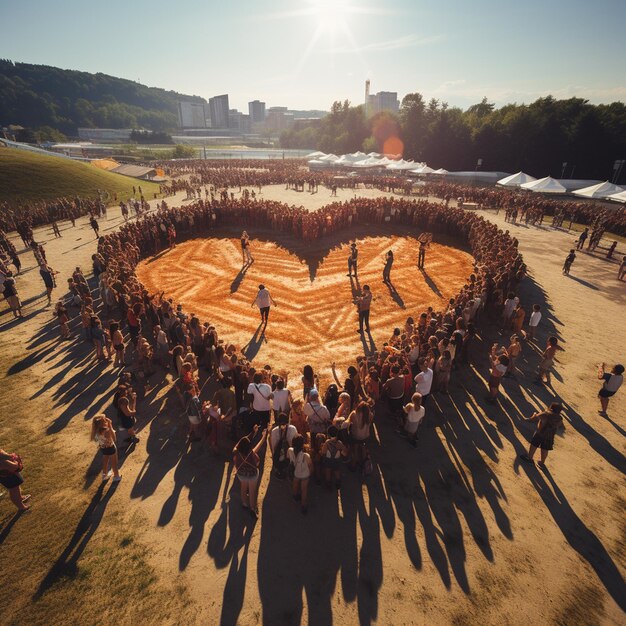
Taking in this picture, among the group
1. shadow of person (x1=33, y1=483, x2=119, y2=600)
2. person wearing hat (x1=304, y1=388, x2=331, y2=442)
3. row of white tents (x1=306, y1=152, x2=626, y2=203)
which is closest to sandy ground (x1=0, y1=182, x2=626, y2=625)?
shadow of person (x1=33, y1=483, x2=119, y2=600)

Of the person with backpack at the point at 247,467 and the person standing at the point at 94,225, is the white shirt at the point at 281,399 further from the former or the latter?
the person standing at the point at 94,225

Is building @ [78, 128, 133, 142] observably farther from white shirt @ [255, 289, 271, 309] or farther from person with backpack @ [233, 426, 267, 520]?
person with backpack @ [233, 426, 267, 520]

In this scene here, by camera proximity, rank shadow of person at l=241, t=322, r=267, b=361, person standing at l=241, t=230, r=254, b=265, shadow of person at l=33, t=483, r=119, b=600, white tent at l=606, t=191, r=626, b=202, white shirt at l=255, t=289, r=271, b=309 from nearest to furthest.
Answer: shadow of person at l=33, t=483, r=119, b=600 < shadow of person at l=241, t=322, r=267, b=361 < white shirt at l=255, t=289, r=271, b=309 < person standing at l=241, t=230, r=254, b=265 < white tent at l=606, t=191, r=626, b=202

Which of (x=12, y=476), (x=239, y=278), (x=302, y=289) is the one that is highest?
(x=12, y=476)

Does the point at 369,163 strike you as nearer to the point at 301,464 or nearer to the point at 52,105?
the point at 301,464

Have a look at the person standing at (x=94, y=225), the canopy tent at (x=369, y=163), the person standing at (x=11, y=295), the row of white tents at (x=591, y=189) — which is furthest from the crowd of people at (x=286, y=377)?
the canopy tent at (x=369, y=163)

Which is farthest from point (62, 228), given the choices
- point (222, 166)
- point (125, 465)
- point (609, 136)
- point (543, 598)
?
point (609, 136)

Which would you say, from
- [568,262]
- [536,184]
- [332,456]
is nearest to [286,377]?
[332,456]

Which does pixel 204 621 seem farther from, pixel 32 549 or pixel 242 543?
pixel 32 549
